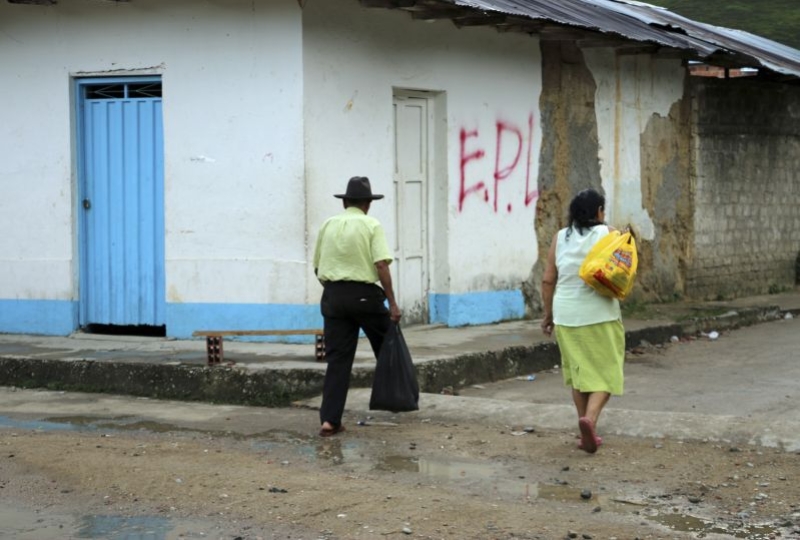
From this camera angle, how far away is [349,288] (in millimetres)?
7832

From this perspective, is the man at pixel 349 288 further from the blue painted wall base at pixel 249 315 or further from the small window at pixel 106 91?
the small window at pixel 106 91

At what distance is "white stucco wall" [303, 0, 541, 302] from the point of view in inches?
427

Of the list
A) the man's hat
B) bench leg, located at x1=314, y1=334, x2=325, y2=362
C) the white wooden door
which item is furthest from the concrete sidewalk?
the man's hat

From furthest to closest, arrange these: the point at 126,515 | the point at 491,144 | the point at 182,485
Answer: the point at 491,144 < the point at 182,485 < the point at 126,515

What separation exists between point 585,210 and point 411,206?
15.7 feet

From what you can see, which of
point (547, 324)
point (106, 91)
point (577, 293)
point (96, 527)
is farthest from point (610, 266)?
point (106, 91)

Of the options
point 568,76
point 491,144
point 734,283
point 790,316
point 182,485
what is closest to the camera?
point 182,485

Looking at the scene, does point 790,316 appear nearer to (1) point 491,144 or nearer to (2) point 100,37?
(1) point 491,144

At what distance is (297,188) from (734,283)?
307 inches

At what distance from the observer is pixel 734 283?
1645 cm

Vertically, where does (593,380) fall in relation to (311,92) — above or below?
below

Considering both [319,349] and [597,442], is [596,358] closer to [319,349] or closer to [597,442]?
[597,442]

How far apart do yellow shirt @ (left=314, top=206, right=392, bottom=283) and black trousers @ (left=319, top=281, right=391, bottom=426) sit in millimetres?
66

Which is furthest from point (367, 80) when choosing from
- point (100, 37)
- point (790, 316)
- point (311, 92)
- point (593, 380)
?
point (790, 316)
